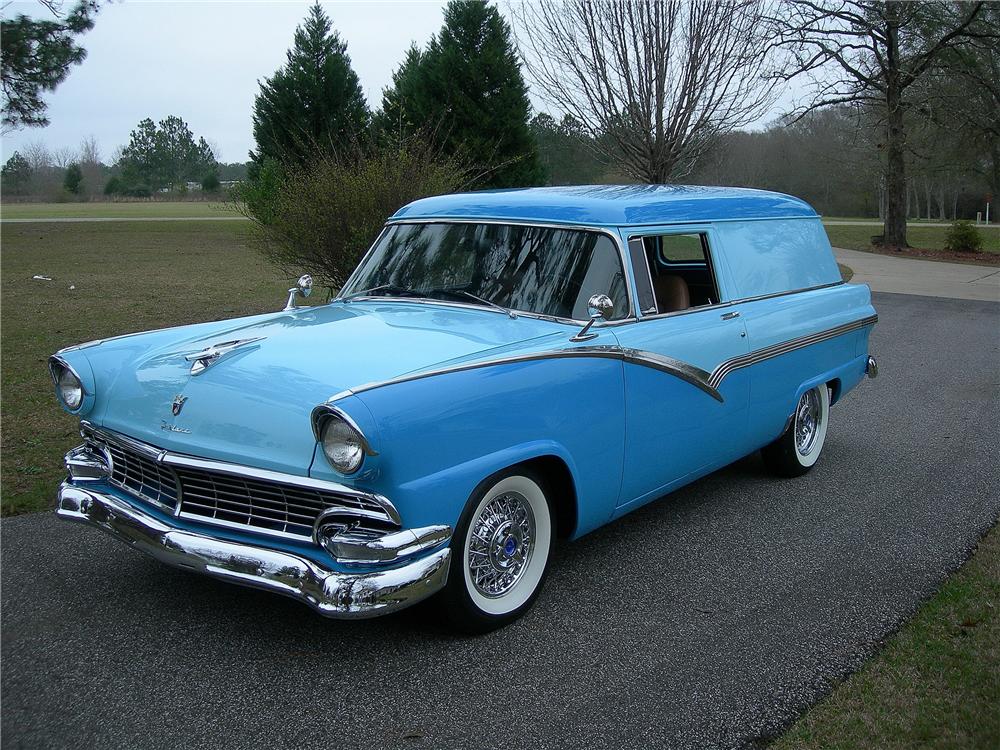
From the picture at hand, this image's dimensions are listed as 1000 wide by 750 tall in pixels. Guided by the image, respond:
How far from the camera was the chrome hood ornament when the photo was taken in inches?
142

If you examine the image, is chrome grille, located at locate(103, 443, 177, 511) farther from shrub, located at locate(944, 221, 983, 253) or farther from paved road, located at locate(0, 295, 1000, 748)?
shrub, located at locate(944, 221, 983, 253)

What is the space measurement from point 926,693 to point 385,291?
3.05 meters

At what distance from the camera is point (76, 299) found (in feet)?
47.7

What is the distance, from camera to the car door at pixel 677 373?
13.7 ft

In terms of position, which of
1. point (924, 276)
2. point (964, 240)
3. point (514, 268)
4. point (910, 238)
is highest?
point (514, 268)

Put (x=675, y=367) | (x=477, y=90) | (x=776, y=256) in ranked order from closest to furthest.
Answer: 1. (x=675, y=367)
2. (x=776, y=256)
3. (x=477, y=90)

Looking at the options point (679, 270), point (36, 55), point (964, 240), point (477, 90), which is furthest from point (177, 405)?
point (964, 240)

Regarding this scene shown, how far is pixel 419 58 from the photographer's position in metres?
28.4

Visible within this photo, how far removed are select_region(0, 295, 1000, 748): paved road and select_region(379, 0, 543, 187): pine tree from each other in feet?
73.2

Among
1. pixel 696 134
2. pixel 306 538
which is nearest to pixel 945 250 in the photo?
pixel 696 134

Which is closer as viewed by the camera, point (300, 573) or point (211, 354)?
point (300, 573)

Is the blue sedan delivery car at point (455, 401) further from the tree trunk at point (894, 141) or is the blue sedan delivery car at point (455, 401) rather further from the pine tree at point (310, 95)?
the pine tree at point (310, 95)

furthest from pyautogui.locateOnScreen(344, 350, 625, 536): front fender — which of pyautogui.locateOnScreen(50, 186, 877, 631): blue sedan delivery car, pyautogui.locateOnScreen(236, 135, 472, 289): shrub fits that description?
pyautogui.locateOnScreen(236, 135, 472, 289): shrub

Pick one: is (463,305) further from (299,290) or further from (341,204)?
(341,204)
